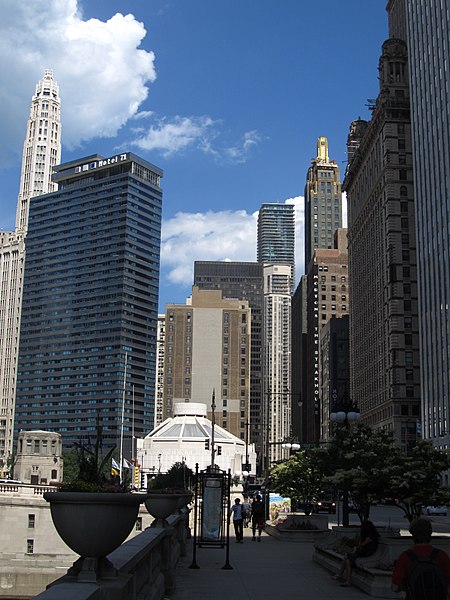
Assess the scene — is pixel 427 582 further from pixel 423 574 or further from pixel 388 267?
pixel 388 267

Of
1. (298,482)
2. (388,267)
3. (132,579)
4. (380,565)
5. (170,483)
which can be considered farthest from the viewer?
(388,267)

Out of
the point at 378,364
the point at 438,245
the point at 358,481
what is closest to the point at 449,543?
the point at 358,481

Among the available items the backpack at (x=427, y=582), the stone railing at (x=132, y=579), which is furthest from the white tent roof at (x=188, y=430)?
the backpack at (x=427, y=582)

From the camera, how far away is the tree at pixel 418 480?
20.2 meters

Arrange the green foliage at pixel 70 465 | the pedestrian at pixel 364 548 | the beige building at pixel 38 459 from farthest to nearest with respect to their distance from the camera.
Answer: the green foliage at pixel 70 465
the beige building at pixel 38 459
the pedestrian at pixel 364 548

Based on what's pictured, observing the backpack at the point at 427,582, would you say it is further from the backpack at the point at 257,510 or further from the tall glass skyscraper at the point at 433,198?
the tall glass skyscraper at the point at 433,198

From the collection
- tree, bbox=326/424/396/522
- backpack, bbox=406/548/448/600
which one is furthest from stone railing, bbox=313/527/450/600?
backpack, bbox=406/548/448/600

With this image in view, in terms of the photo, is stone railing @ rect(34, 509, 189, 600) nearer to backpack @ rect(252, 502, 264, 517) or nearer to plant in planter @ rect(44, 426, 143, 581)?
plant in planter @ rect(44, 426, 143, 581)

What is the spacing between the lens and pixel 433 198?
97562mm

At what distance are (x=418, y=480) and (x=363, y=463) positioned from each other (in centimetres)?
255

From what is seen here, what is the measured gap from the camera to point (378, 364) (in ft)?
408

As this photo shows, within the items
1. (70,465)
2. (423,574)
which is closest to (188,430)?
(70,465)

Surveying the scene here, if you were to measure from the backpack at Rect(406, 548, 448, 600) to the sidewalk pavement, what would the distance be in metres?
8.03

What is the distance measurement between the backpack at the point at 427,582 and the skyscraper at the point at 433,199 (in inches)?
3336
